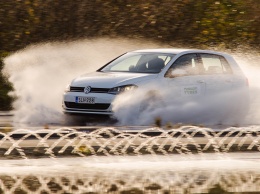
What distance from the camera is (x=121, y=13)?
94.9 feet

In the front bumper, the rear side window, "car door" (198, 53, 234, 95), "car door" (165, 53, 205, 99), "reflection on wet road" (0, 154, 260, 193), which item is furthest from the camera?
the rear side window

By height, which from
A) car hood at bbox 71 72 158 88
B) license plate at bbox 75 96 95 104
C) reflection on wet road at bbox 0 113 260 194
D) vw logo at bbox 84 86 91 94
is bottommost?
reflection on wet road at bbox 0 113 260 194

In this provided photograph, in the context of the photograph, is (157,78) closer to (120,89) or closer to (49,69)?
(120,89)

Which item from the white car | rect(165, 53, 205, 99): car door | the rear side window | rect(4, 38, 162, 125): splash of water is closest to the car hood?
the white car

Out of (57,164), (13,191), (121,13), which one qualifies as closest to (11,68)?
(121,13)

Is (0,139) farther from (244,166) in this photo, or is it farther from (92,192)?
(92,192)

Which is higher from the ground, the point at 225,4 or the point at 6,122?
the point at 225,4

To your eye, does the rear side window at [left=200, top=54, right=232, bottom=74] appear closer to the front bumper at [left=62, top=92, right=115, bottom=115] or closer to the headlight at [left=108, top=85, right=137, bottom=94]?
the headlight at [left=108, top=85, right=137, bottom=94]

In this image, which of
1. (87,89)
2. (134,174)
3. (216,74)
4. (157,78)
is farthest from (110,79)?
(134,174)

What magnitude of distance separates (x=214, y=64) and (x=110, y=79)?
2.68 meters

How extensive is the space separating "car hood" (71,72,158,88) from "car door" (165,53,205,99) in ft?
1.28

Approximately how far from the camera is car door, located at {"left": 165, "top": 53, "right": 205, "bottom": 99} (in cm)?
1602

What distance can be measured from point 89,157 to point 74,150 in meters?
0.42

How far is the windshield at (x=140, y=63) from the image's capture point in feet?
53.2
